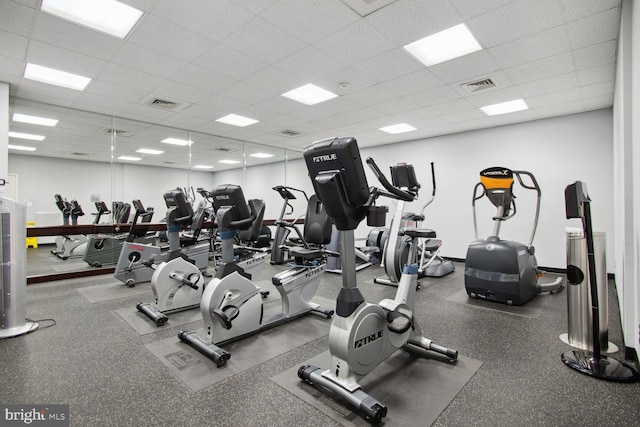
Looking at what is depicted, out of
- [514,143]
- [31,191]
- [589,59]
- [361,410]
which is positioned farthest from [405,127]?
[31,191]

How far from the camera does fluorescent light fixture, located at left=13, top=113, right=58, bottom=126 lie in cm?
582

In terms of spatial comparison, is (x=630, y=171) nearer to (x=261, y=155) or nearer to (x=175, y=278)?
(x=175, y=278)

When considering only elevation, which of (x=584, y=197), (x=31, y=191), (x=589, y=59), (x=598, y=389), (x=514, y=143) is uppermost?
(x=589, y=59)

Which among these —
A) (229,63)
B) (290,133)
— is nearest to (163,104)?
(229,63)

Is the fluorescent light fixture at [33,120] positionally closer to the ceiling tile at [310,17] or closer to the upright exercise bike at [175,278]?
the upright exercise bike at [175,278]

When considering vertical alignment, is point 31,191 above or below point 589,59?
below

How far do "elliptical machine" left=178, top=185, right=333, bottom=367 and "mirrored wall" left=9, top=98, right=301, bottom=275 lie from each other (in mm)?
4888

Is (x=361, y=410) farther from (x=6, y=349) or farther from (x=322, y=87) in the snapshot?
(x=322, y=87)

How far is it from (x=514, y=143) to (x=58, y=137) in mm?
10057

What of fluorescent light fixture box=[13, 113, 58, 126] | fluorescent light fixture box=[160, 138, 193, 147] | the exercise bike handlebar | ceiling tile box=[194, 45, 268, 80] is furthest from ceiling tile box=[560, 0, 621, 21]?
fluorescent light fixture box=[13, 113, 58, 126]

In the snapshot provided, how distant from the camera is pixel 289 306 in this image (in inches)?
127

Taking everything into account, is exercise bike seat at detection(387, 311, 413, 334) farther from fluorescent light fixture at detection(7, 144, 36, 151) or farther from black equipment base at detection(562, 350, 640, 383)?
fluorescent light fixture at detection(7, 144, 36, 151)

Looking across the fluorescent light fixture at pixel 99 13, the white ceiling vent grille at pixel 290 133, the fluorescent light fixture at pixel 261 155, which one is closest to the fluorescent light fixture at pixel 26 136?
the fluorescent light fixture at pixel 261 155

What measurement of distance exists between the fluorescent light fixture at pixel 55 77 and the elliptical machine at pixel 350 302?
424 cm
